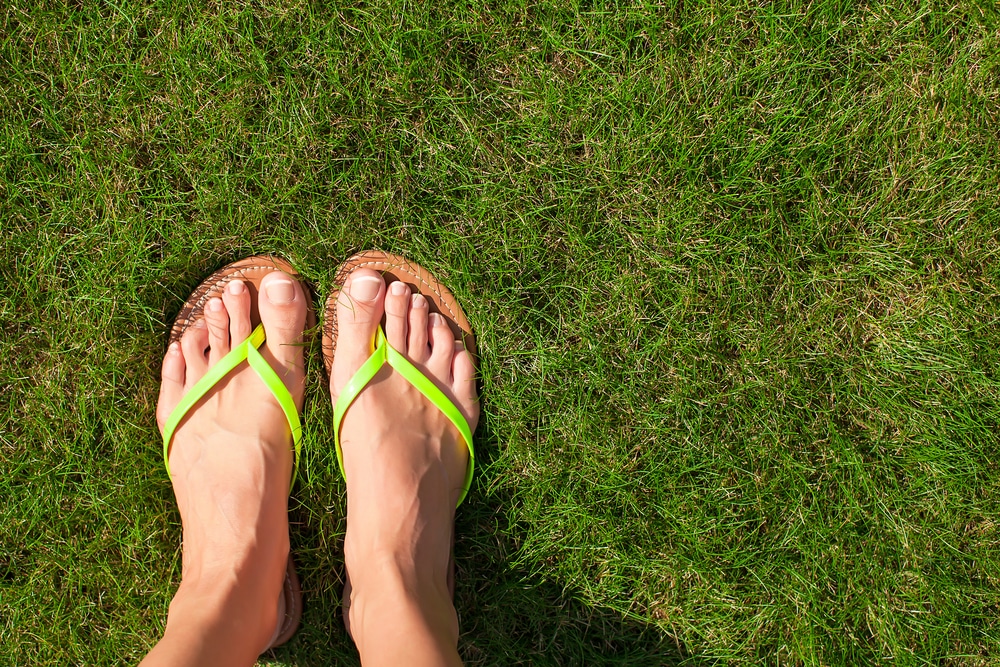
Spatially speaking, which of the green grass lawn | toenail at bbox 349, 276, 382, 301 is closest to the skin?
toenail at bbox 349, 276, 382, 301

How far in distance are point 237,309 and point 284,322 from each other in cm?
14

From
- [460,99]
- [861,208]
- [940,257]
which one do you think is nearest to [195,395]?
[460,99]

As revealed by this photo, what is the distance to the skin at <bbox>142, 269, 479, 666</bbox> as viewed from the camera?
5.20 feet

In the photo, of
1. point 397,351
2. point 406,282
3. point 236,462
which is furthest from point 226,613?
point 406,282

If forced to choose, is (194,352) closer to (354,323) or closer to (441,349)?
(354,323)

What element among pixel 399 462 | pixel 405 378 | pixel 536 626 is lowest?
pixel 536 626

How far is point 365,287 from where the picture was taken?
1.74 meters

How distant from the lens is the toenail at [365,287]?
5.73ft

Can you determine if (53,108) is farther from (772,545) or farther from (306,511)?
(772,545)

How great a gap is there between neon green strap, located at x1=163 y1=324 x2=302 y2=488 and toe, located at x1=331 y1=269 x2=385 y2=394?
5.4 inches

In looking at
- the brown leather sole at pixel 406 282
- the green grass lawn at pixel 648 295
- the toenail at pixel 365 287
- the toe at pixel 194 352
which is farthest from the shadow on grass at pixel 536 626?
the toe at pixel 194 352

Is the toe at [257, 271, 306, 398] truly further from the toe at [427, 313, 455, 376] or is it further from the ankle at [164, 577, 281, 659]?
the ankle at [164, 577, 281, 659]

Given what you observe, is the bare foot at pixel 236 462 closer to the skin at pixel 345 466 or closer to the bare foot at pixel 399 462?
the skin at pixel 345 466

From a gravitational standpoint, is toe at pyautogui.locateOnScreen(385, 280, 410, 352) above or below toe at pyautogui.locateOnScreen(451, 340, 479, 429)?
above
